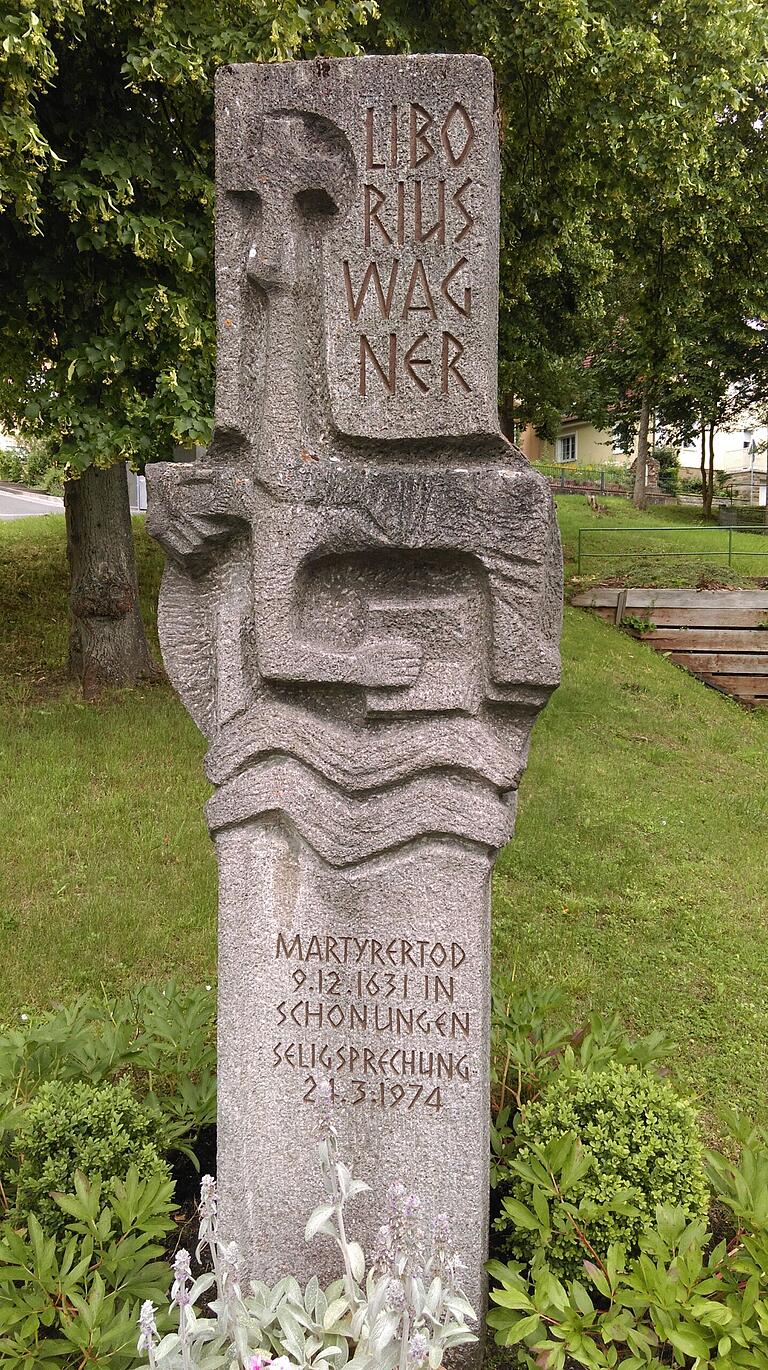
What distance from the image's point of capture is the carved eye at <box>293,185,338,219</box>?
2.63 metres

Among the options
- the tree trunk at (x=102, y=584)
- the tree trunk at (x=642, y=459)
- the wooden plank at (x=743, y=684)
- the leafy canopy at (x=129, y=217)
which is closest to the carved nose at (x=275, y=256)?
the leafy canopy at (x=129, y=217)

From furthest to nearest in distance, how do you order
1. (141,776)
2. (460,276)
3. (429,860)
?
1. (141,776)
2. (429,860)
3. (460,276)

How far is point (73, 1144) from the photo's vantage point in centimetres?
303

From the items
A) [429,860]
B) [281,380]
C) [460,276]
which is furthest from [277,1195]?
[460,276]

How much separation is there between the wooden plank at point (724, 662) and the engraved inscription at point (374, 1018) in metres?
10.6

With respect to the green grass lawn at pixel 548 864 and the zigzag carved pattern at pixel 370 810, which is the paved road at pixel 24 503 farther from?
the zigzag carved pattern at pixel 370 810

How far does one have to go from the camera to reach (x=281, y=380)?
2.69 m

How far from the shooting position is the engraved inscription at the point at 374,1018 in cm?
276

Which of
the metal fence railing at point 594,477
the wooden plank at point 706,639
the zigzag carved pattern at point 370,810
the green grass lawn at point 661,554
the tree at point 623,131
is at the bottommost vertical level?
the wooden plank at point 706,639

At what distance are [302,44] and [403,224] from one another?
5.36m

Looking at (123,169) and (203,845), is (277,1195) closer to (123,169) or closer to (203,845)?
(203,845)

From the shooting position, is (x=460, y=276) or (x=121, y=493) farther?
(x=121, y=493)

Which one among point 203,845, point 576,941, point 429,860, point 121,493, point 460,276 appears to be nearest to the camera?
point 460,276

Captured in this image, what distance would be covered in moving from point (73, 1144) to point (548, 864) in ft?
13.1
